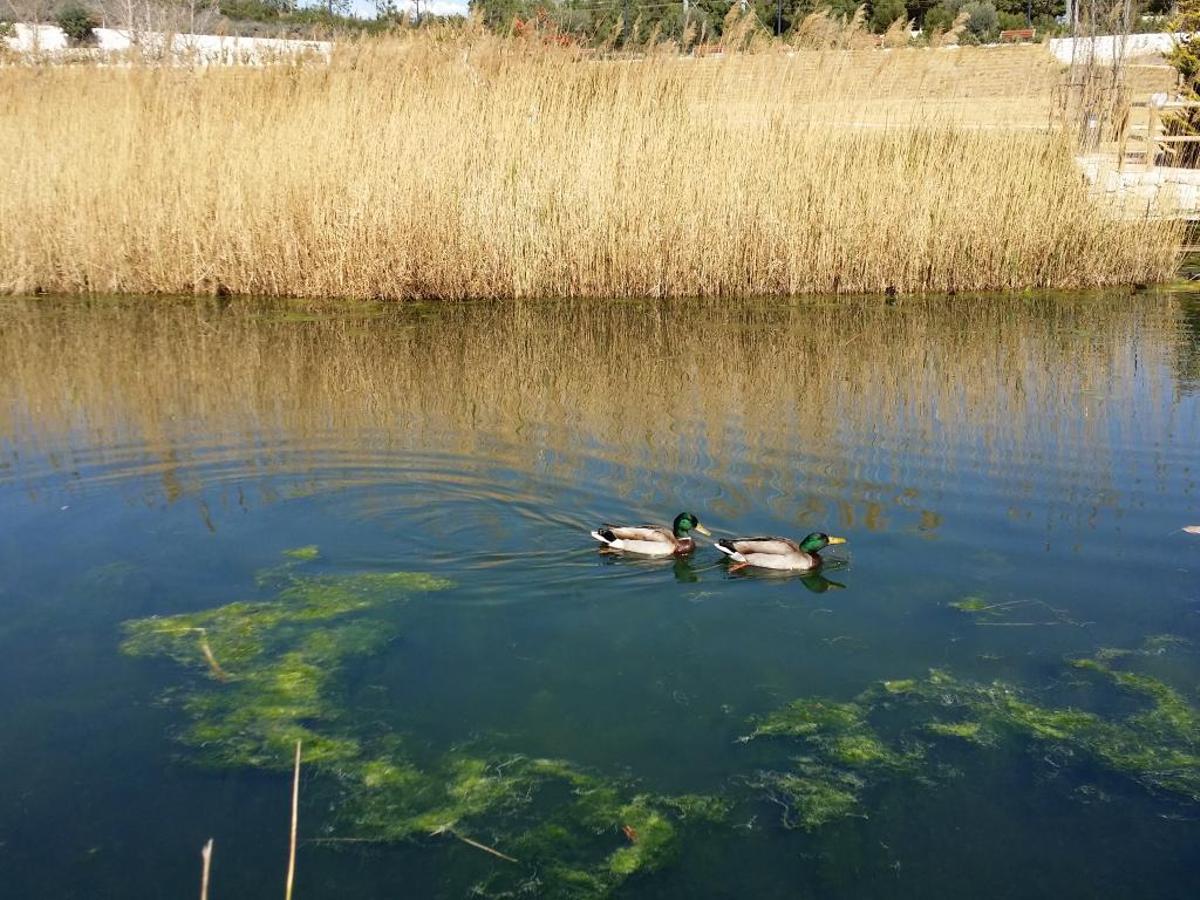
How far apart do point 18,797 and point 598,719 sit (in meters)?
1.78

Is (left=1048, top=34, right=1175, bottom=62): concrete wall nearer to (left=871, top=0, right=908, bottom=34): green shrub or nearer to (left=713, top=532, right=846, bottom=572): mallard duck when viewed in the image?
(left=871, top=0, right=908, bottom=34): green shrub

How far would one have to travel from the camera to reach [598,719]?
4105 mm

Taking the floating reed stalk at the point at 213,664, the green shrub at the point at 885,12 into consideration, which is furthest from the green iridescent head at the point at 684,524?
the green shrub at the point at 885,12

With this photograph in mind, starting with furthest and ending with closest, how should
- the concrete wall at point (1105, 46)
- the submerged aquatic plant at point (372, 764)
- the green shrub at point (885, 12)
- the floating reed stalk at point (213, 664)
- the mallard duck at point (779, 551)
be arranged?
the green shrub at point (885, 12) → the concrete wall at point (1105, 46) → the mallard duck at point (779, 551) → the floating reed stalk at point (213, 664) → the submerged aquatic plant at point (372, 764)

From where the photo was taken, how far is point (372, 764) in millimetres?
3873

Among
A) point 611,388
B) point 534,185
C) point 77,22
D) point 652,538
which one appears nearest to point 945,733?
point 652,538

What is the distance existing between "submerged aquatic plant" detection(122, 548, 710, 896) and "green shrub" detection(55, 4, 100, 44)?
2395 cm

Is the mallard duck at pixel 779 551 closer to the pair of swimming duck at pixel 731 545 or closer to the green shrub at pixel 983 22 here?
the pair of swimming duck at pixel 731 545

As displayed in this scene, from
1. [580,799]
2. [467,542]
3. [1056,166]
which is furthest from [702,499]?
[1056,166]

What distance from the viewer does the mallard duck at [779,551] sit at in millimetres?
5191

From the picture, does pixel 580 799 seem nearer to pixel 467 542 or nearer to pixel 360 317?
pixel 467 542

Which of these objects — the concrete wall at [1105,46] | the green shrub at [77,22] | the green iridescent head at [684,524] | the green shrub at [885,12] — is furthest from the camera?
the green shrub at [885,12]

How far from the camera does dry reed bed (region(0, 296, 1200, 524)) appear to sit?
661cm

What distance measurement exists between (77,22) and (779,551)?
992 inches
